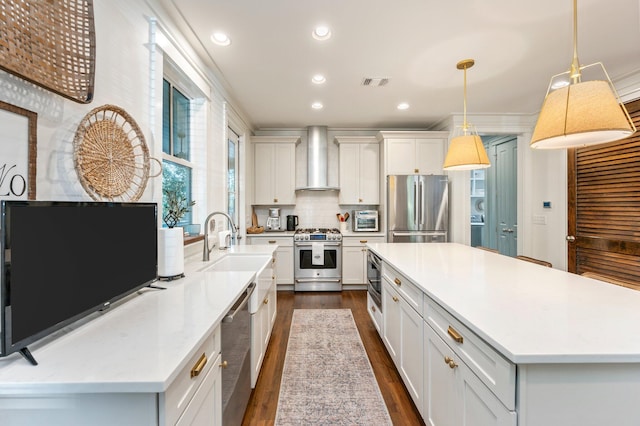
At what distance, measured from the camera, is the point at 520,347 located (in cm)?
87

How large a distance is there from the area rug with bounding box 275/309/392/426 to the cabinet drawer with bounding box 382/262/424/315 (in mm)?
726

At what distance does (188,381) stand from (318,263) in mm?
3477

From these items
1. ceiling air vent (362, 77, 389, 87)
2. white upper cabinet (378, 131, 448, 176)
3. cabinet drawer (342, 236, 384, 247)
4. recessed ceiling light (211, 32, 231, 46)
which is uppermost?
ceiling air vent (362, 77, 389, 87)

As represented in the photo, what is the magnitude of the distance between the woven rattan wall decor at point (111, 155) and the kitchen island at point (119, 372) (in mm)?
604

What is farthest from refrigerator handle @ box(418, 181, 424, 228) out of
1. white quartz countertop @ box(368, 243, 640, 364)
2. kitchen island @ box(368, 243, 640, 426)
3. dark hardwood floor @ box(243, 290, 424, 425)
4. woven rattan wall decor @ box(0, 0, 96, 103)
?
woven rattan wall decor @ box(0, 0, 96, 103)

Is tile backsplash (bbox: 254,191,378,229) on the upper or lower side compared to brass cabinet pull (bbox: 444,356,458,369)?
upper

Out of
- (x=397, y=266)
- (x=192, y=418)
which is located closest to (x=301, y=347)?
(x=397, y=266)

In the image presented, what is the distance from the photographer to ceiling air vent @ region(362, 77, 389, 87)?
2.92 meters

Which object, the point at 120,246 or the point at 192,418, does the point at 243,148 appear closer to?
the point at 120,246

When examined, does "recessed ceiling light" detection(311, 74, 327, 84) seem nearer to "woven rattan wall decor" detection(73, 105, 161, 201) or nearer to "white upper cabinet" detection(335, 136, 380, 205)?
"white upper cabinet" detection(335, 136, 380, 205)

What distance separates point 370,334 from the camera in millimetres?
2906

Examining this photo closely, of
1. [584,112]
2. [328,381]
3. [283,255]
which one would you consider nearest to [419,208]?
[283,255]

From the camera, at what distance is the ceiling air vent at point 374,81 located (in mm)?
2924

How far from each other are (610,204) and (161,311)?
431 cm
